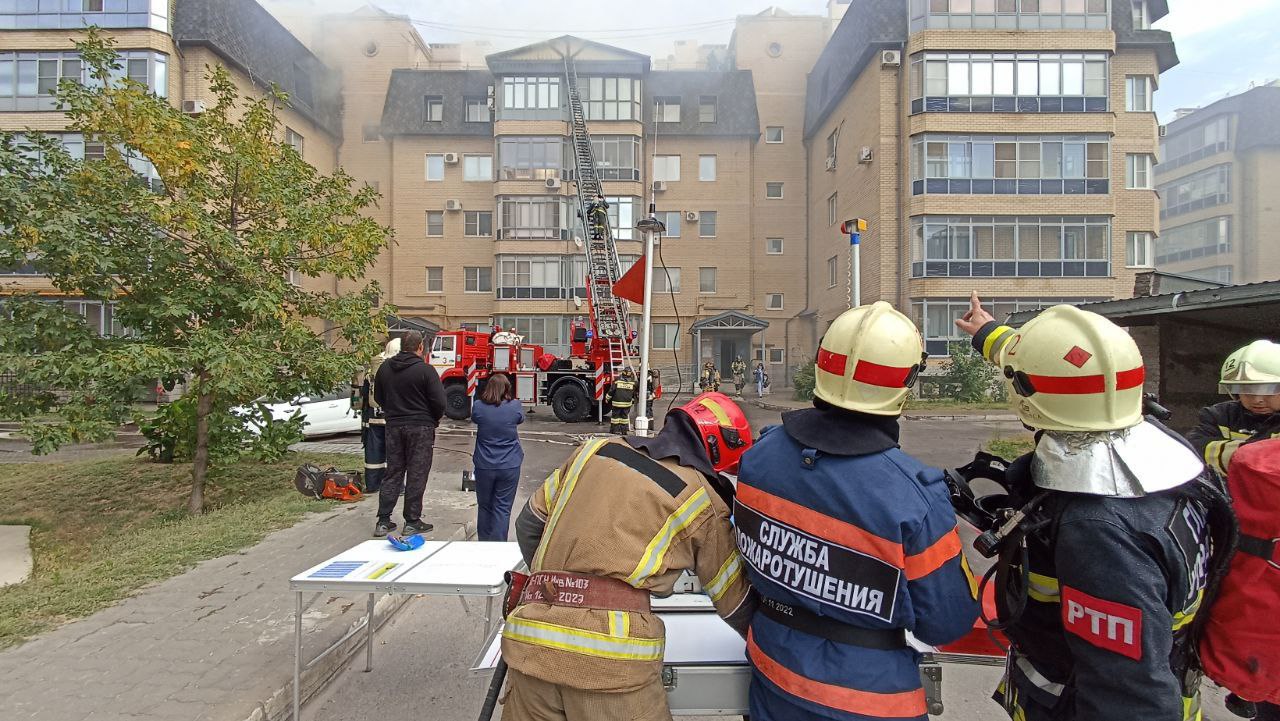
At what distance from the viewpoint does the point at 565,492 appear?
6.37ft

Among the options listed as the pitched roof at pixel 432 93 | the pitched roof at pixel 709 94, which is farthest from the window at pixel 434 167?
the pitched roof at pixel 709 94

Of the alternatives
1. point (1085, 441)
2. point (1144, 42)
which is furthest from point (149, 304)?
point (1144, 42)

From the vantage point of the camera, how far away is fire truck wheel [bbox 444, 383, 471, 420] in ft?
54.3

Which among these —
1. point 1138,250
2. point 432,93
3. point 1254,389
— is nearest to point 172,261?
point 1254,389

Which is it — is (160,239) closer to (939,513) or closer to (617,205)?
(939,513)

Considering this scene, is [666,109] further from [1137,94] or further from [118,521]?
[118,521]

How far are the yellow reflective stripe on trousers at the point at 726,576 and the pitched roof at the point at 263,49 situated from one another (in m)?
23.1

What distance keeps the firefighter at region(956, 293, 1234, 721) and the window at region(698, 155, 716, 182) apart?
32.1 meters

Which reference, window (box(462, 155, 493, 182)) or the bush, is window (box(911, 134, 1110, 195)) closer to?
the bush

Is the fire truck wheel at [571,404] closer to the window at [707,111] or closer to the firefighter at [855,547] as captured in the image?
the firefighter at [855,547]

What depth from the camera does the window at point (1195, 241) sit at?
39844 millimetres

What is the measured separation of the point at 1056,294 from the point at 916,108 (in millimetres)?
8479

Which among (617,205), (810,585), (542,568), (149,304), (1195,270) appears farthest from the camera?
(1195,270)

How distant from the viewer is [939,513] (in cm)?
150
